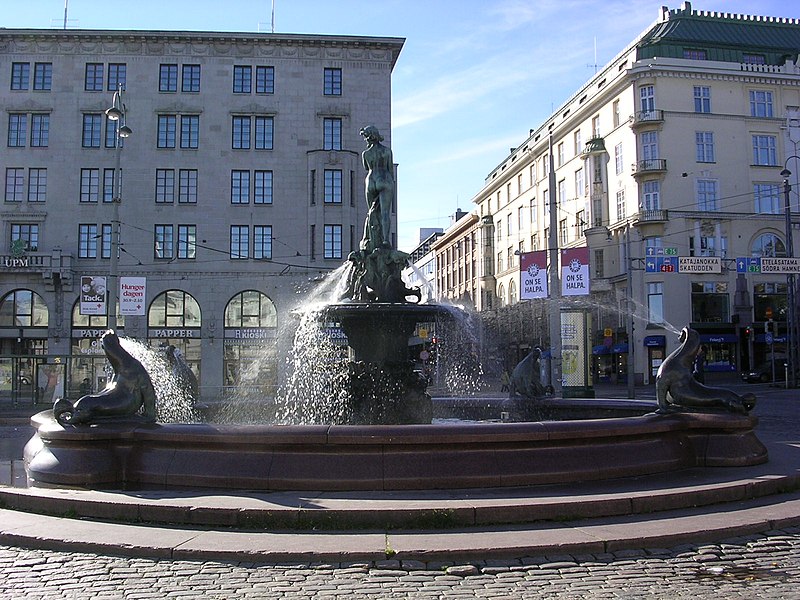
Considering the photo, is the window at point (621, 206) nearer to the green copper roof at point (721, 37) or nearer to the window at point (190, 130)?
the green copper roof at point (721, 37)

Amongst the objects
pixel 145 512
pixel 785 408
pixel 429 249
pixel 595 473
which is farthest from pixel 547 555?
pixel 429 249

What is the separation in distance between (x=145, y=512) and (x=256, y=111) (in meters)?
42.8

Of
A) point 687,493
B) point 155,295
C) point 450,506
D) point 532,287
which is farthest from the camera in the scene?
point 155,295

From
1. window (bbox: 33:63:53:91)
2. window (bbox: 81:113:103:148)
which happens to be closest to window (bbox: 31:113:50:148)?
window (bbox: 33:63:53:91)

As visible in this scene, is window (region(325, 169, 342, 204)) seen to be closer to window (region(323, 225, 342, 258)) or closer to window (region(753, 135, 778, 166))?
window (region(323, 225, 342, 258))

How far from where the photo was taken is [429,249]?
401 ft

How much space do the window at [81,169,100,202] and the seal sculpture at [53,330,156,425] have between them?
130ft

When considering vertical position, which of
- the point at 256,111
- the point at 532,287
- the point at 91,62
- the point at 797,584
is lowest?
the point at 797,584

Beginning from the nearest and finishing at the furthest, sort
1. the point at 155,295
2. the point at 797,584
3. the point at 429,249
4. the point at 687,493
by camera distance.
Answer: the point at 797,584, the point at 687,493, the point at 155,295, the point at 429,249

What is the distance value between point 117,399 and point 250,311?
1454 inches

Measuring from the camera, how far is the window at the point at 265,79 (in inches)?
1903

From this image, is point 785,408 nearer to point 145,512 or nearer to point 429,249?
point 145,512

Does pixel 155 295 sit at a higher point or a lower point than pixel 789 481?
higher

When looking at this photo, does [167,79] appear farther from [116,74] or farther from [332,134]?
[332,134]
